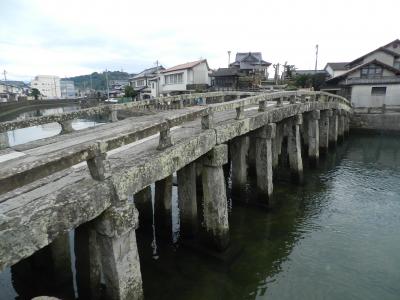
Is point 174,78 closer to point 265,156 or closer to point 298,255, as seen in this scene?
point 265,156

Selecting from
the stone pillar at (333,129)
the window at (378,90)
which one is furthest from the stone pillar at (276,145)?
the window at (378,90)

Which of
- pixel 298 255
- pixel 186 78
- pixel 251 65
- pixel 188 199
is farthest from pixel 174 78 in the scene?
pixel 298 255

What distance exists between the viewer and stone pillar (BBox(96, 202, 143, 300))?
14.1 feet

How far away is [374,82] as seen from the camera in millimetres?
31438

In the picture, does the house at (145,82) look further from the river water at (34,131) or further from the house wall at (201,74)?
the river water at (34,131)

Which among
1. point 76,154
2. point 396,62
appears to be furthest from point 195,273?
point 396,62

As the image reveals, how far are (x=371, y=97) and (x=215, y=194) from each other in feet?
105

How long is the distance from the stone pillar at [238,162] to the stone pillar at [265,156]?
573 millimetres

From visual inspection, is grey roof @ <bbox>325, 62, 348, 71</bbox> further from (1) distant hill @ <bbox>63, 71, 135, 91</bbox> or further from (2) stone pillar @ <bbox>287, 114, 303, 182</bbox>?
(1) distant hill @ <bbox>63, 71, 135, 91</bbox>

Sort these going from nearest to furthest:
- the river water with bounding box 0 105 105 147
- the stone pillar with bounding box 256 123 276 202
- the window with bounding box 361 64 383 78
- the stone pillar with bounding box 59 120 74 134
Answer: the stone pillar with bounding box 59 120 74 134 < the stone pillar with bounding box 256 123 276 202 < the river water with bounding box 0 105 105 147 < the window with bounding box 361 64 383 78

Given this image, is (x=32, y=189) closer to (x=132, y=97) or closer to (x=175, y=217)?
(x=175, y=217)

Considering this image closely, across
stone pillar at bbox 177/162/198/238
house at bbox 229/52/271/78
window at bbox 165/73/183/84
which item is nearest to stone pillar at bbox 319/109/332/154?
stone pillar at bbox 177/162/198/238

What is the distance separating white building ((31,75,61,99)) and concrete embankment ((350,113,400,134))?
11017 cm

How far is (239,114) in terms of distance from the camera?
8.80 m
